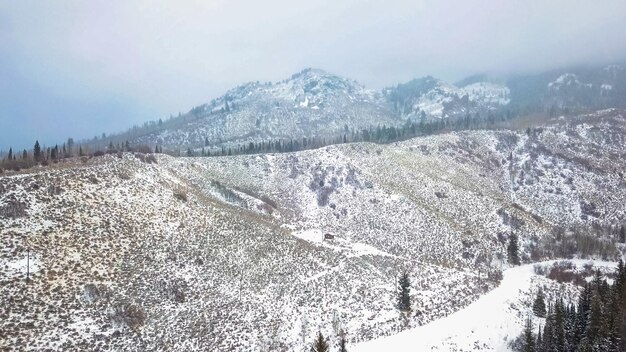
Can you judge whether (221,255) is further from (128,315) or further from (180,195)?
(180,195)

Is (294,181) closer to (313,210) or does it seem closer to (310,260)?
(313,210)

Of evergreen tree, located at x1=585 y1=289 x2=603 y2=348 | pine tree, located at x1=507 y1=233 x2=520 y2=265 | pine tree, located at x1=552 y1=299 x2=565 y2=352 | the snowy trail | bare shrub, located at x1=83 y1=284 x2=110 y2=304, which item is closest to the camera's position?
evergreen tree, located at x1=585 y1=289 x2=603 y2=348

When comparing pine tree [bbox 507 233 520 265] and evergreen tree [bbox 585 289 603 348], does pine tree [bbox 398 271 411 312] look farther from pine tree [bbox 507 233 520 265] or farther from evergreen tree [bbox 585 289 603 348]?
pine tree [bbox 507 233 520 265]

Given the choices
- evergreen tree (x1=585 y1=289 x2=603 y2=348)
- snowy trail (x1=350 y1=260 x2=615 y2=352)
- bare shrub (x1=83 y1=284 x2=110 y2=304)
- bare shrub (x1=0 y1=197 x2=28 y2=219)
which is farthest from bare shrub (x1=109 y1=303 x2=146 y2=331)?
evergreen tree (x1=585 y1=289 x2=603 y2=348)

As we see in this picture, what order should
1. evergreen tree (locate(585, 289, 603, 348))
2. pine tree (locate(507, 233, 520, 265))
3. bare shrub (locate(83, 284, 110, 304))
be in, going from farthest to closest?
pine tree (locate(507, 233, 520, 265)) → bare shrub (locate(83, 284, 110, 304)) → evergreen tree (locate(585, 289, 603, 348))

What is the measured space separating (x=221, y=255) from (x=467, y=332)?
1679 inches

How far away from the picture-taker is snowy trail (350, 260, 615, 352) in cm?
6356

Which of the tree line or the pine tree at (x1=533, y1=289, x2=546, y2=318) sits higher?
the tree line

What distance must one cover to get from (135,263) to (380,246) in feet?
202

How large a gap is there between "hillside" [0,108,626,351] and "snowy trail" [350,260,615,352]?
2.04 meters

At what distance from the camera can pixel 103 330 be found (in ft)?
186

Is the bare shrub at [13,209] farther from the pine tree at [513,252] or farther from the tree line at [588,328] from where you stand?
the pine tree at [513,252]

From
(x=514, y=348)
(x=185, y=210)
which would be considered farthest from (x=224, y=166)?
(x=514, y=348)

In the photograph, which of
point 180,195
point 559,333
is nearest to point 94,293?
point 180,195
